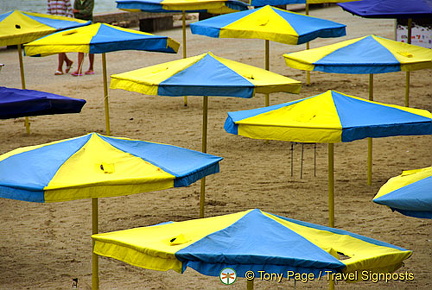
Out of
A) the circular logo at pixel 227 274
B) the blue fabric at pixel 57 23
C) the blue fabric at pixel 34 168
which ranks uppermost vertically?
the blue fabric at pixel 57 23

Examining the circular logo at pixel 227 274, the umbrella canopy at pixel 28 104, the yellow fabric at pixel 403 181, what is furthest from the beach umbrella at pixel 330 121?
the circular logo at pixel 227 274

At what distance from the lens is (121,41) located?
42.5ft

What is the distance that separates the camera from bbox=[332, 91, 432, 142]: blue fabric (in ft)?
27.1

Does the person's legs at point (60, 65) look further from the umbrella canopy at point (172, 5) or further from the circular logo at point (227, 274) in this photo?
the circular logo at point (227, 274)

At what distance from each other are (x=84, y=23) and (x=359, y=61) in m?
5.98

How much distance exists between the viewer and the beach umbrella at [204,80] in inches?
393

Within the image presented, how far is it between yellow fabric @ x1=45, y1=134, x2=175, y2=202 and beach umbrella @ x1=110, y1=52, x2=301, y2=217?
264 cm

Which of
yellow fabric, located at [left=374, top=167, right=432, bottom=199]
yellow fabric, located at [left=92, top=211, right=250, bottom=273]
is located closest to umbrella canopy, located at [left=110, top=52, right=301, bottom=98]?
yellow fabric, located at [left=374, top=167, right=432, bottom=199]

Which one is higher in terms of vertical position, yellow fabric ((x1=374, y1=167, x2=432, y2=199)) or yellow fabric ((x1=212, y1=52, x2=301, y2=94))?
yellow fabric ((x1=212, y1=52, x2=301, y2=94))

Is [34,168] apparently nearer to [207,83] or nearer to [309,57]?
[207,83]

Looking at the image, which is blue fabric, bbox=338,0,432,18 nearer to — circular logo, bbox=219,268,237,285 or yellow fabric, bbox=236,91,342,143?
yellow fabric, bbox=236,91,342,143

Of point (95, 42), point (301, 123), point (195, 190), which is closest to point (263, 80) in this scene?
point (195, 190)

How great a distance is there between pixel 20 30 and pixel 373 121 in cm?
764

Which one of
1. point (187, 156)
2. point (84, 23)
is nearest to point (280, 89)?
point (187, 156)
